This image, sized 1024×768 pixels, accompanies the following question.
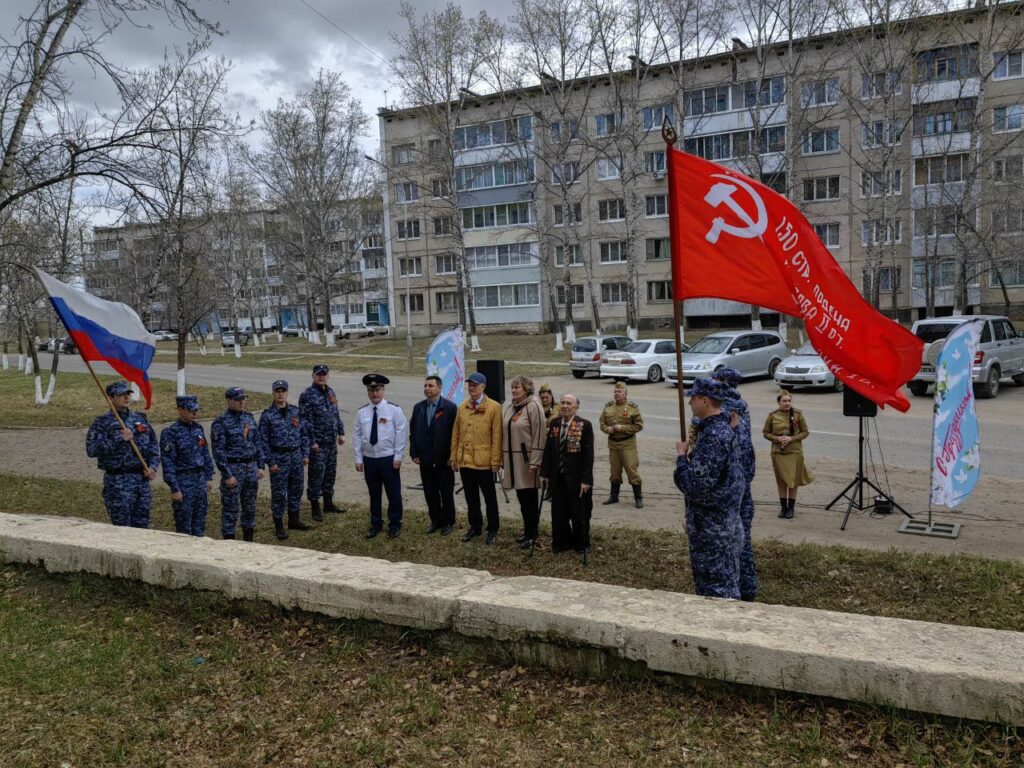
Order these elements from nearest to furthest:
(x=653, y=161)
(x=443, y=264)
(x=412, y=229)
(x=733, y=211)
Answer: (x=733, y=211) → (x=653, y=161) → (x=443, y=264) → (x=412, y=229)

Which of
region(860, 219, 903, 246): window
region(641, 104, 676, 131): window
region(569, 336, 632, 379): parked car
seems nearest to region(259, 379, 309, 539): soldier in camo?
region(569, 336, 632, 379): parked car

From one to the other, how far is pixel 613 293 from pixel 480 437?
4305 centimetres

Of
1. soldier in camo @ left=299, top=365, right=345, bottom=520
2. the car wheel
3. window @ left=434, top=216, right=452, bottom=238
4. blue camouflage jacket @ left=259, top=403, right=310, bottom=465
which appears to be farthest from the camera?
window @ left=434, top=216, right=452, bottom=238

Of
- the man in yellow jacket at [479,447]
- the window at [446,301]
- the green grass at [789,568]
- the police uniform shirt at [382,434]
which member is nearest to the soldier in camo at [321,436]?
the green grass at [789,568]

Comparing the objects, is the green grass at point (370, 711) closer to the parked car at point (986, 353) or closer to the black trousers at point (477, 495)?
the black trousers at point (477, 495)

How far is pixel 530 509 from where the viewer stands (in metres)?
7.61

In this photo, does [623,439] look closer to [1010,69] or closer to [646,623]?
[646,623]

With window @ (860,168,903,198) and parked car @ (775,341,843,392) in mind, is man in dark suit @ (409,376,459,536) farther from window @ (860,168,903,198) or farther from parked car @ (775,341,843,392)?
window @ (860,168,903,198)

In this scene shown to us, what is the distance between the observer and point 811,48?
3934 cm

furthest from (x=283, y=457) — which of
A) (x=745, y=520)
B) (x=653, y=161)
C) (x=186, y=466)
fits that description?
(x=653, y=161)

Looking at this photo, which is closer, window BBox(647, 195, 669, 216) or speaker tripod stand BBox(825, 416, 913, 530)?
speaker tripod stand BBox(825, 416, 913, 530)

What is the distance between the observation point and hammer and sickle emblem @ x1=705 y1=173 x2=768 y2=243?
5.52m

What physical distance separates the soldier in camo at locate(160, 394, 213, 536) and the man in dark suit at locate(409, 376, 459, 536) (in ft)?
7.22

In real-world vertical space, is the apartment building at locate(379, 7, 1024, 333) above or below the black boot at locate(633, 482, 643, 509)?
above
